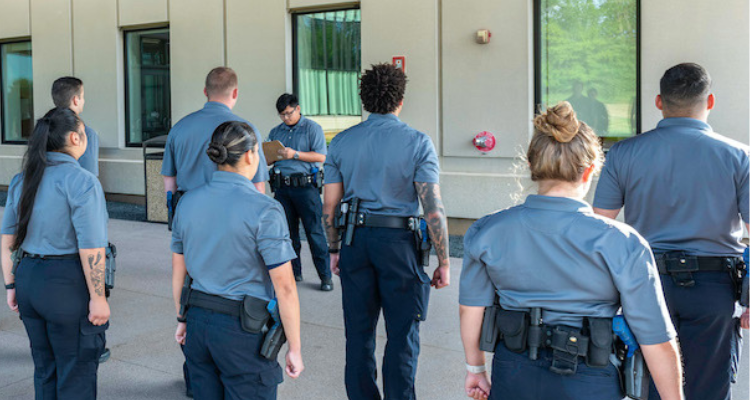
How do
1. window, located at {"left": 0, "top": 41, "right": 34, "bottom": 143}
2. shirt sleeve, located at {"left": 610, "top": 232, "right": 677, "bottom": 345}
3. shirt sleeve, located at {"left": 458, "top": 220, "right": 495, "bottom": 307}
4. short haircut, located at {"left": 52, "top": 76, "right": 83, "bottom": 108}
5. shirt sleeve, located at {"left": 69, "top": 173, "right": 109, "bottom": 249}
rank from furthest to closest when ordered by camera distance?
window, located at {"left": 0, "top": 41, "right": 34, "bottom": 143} → short haircut, located at {"left": 52, "top": 76, "right": 83, "bottom": 108} → shirt sleeve, located at {"left": 69, "top": 173, "right": 109, "bottom": 249} → shirt sleeve, located at {"left": 458, "top": 220, "right": 495, "bottom": 307} → shirt sleeve, located at {"left": 610, "top": 232, "right": 677, "bottom": 345}

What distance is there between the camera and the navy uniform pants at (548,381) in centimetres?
235

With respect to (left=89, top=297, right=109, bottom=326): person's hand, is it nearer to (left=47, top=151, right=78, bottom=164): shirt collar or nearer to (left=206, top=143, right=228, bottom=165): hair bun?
(left=47, top=151, right=78, bottom=164): shirt collar

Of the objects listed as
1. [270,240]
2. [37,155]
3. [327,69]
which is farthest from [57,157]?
[327,69]

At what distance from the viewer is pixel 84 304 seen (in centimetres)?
370

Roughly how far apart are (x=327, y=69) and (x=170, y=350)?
23.0 ft

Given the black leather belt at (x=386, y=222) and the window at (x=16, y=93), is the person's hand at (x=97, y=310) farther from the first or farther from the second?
the window at (x=16, y=93)

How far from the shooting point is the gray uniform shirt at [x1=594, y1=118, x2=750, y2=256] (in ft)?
11.4

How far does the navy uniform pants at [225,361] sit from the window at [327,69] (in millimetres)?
8632

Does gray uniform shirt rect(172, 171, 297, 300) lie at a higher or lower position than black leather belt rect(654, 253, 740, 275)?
higher

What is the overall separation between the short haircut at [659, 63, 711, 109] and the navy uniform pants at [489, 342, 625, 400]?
1737mm

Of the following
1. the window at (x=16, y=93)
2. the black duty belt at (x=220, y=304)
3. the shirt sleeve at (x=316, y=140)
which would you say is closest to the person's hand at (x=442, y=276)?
the black duty belt at (x=220, y=304)

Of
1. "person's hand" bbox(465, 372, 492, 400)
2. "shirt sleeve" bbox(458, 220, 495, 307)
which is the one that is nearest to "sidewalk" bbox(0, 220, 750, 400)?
"person's hand" bbox(465, 372, 492, 400)

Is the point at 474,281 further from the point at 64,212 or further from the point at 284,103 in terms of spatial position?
the point at 284,103

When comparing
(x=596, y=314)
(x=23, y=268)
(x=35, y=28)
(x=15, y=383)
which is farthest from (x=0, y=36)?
(x=596, y=314)
